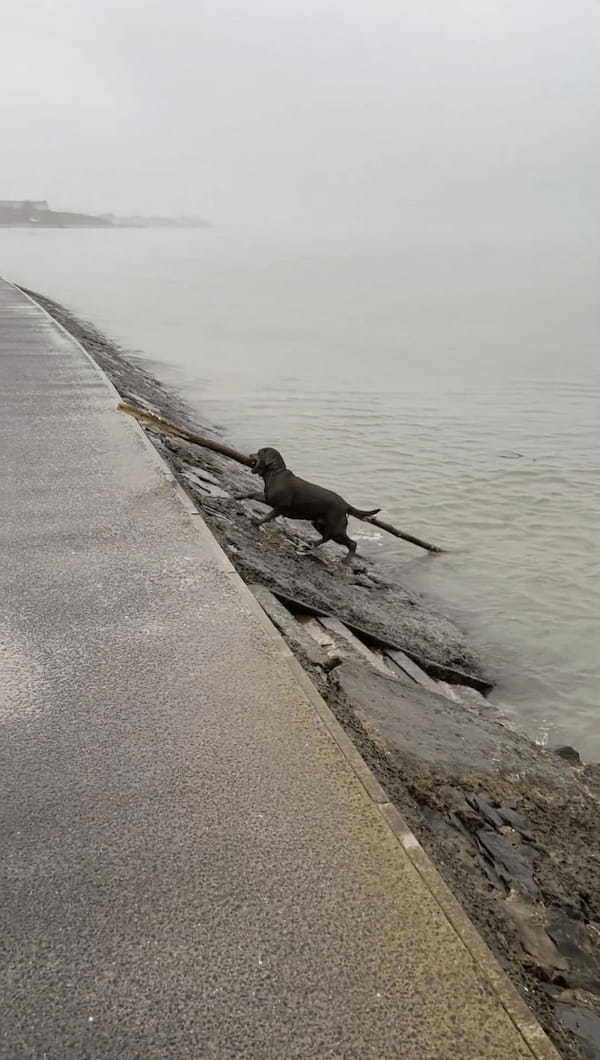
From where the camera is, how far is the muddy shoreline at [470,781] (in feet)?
10.00

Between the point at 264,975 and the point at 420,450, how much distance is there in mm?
13170

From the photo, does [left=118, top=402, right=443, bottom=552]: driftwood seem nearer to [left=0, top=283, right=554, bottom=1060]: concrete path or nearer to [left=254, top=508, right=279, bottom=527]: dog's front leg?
[left=254, top=508, right=279, bottom=527]: dog's front leg

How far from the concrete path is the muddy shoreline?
0.41 metres

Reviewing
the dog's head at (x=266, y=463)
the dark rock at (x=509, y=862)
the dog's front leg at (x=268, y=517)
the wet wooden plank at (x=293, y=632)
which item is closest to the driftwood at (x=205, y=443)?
the dog's head at (x=266, y=463)

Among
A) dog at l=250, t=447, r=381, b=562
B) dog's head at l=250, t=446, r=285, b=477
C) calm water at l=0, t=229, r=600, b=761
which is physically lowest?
calm water at l=0, t=229, r=600, b=761

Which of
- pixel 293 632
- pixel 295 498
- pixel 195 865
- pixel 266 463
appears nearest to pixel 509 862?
pixel 195 865

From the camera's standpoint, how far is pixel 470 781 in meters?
4.36

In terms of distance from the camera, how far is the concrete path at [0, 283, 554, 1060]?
234cm

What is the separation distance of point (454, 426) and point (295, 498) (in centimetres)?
979

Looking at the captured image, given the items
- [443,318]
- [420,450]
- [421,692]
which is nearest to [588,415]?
[420,450]

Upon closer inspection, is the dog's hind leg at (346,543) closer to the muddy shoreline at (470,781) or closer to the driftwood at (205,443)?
the driftwood at (205,443)

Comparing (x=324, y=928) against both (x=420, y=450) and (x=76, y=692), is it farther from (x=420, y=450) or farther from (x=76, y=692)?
(x=420, y=450)

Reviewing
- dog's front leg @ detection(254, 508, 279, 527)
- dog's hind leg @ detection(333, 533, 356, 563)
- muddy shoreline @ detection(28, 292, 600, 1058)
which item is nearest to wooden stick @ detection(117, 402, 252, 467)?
dog's front leg @ detection(254, 508, 279, 527)

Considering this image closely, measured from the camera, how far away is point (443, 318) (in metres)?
41.8
